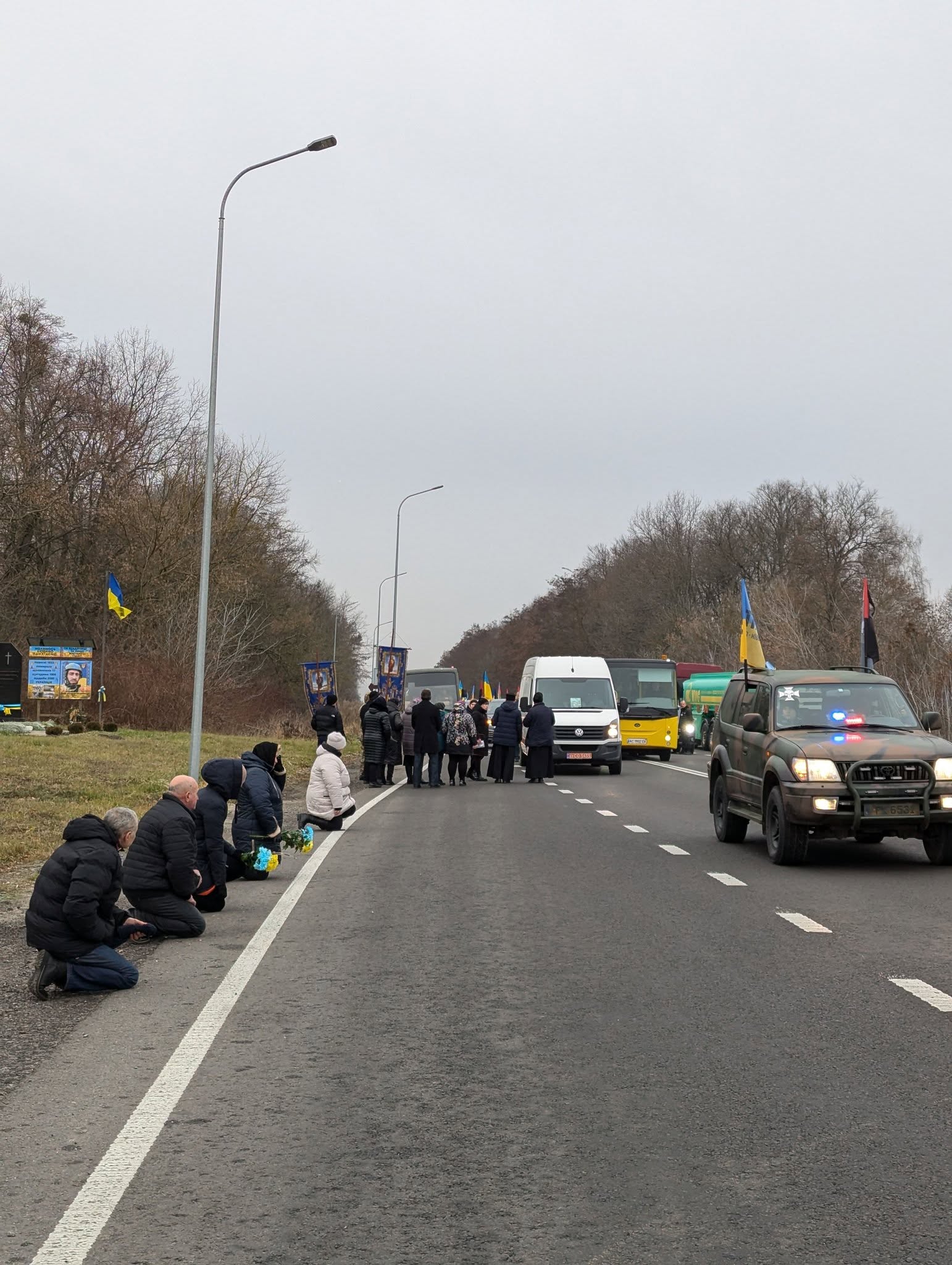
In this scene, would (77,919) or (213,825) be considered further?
(213,825)

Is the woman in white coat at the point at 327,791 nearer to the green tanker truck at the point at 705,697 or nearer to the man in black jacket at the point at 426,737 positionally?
the man in black jacket at the point at 426,737

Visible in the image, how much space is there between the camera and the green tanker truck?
53.4 metres

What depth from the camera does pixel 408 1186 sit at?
482 cm

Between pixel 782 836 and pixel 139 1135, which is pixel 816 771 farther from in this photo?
pixel 139 1135

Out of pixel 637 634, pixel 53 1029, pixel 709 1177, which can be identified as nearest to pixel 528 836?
pixel 53 1029

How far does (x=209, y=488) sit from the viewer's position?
23.8 meters

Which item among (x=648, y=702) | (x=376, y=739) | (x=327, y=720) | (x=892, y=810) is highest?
(x=648, y=702)

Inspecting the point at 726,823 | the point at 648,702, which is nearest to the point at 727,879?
the point at 726,823

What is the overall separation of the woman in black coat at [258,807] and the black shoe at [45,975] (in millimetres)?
4956

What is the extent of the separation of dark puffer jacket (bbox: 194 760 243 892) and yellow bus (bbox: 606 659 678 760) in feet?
97.3

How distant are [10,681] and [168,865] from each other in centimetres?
3274

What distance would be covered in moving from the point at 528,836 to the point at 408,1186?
42.1ft

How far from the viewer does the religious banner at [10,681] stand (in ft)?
133

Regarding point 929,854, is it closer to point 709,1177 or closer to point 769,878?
point 769,878
